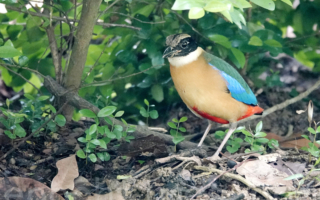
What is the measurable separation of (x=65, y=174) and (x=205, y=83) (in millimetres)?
1561

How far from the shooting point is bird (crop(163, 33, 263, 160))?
12.8ft

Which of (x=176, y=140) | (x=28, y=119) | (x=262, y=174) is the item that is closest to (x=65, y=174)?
(x=28, y=119)

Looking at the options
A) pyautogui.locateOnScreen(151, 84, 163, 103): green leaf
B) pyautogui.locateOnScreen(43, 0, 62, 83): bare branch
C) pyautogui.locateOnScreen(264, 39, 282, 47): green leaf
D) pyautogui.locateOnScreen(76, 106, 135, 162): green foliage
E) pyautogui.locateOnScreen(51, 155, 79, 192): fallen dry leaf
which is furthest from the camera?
pyautogui.locateOnScreen(151, 84, 163, 103): green leaf

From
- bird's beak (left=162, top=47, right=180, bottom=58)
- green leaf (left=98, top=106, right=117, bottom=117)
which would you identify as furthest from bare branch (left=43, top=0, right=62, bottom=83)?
bird's beak (left=162, top=47, right=180, bottom=58)

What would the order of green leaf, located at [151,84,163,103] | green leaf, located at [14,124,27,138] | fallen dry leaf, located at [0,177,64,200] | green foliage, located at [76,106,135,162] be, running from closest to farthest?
1. fallen dry leaf, located at [0,177,64,200]
2. green foliage, located at [76,106,135,162]
3. green leaf, located at [14,124,27,138]
4. green leaf, located at [151,84,163,103]

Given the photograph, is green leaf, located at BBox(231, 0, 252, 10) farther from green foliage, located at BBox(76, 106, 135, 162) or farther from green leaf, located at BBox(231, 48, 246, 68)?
green leaf, located at BBox(231, 48, 246, 68)

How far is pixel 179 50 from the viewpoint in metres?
4.02

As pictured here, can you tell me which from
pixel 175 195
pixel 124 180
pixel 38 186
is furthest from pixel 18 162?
pixel 175 195

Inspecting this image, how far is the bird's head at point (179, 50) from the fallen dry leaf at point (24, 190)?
1703 mm

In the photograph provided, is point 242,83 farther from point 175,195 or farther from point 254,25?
point 175,195

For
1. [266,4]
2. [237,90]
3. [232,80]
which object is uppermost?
[266,4]

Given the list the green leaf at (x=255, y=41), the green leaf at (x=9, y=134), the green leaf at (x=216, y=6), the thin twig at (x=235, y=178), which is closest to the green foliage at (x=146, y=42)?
the green leaf at (x=255, y=41)

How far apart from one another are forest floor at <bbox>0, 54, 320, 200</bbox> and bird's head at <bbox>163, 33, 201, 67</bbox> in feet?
2.70

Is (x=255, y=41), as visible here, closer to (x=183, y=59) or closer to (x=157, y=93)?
(x=183, y=59)
